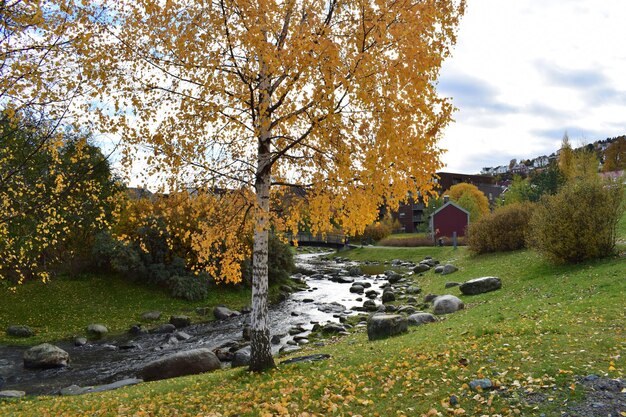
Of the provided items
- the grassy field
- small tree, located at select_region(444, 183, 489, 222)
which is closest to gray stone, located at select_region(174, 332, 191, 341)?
the grassy field

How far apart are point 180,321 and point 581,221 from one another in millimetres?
20653

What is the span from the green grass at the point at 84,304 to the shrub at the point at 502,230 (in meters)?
17.9

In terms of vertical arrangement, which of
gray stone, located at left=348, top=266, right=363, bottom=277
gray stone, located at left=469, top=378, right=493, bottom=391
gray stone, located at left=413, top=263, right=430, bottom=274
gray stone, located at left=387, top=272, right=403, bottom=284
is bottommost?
gray stone, located at left=348, top=266, right=363, bottom=277

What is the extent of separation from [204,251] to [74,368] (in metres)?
9.31

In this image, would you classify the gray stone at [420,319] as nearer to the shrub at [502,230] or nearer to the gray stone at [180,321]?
the gray stone at [180,321]

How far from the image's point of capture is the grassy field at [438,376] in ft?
23.9

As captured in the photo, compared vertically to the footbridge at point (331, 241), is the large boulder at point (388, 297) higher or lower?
lower

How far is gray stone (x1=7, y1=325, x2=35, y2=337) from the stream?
1689 millimetres

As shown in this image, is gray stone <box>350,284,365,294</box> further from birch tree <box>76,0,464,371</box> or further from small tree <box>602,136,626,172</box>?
small tree <box>602,136,626,172</box>

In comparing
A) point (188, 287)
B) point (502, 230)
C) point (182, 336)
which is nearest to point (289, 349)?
point (182, 336)

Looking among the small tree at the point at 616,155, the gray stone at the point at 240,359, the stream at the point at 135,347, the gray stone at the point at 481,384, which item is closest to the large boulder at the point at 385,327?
the gray stone at the point at 240,359

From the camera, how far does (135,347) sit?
20484mm

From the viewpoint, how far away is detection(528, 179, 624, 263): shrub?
66.3 feet

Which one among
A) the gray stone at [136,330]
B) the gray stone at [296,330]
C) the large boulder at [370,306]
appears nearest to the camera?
the gray stone at [296,330]
